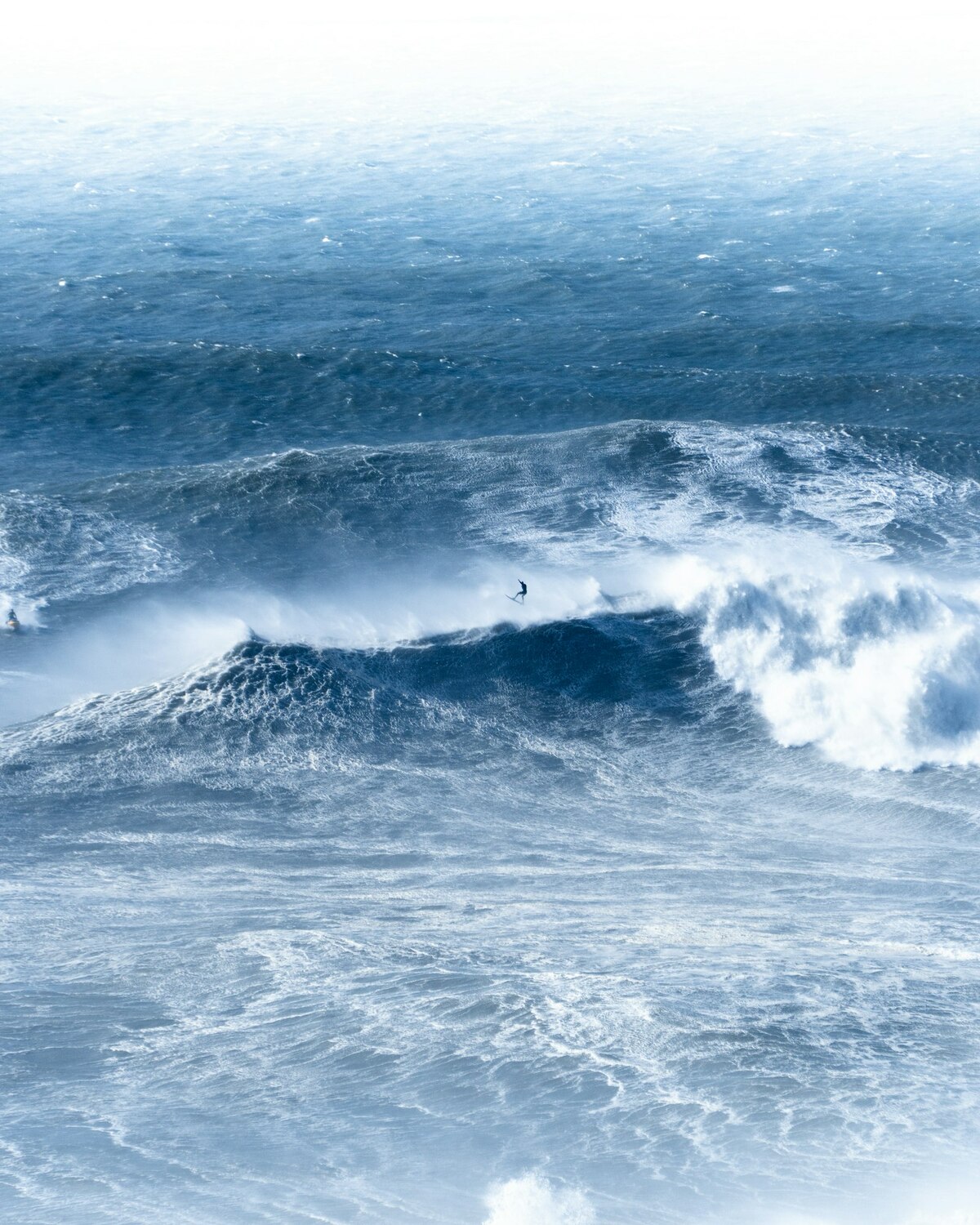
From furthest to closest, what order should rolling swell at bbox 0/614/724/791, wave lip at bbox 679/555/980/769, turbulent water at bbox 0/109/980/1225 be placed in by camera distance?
1. wave lip at bbox 679/555/980/769
2. rolling swell at bbox 0/614/724/791
3. turbulent water at bbox 0/109/980/1225

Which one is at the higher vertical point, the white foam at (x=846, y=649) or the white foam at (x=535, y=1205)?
the white foam at (x=846, y=649)

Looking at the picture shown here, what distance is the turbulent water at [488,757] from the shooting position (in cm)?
1728

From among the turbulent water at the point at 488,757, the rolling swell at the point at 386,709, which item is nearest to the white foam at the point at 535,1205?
the turbulent water at the point at 488,757

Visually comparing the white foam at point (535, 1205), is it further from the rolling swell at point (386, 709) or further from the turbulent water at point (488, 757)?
the rolling swell at point (386, 709)

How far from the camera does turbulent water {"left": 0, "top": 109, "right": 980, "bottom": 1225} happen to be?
17.3 m

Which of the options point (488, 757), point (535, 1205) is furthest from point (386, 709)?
point (535, 1205)

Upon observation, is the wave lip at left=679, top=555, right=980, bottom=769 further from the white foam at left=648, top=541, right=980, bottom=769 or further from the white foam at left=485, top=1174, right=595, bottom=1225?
the white foam at left=485, top=1174, right=595, bottom=1225

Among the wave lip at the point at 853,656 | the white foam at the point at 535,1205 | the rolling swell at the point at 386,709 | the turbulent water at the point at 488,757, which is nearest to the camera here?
the white foam at the point at 535,1205

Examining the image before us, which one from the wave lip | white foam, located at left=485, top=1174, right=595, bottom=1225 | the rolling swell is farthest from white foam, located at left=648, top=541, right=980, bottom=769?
white foam, located at left=485, top=1174, right=595, bottom=1225

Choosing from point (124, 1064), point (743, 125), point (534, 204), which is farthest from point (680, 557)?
point (743, 125)

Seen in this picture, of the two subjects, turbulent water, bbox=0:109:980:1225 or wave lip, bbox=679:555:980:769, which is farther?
wave lip, bbox=679:555:980:769

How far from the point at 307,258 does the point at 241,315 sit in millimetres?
10988

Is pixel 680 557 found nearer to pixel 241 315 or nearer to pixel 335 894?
pixel 335 894

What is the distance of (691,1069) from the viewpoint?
726 inches
